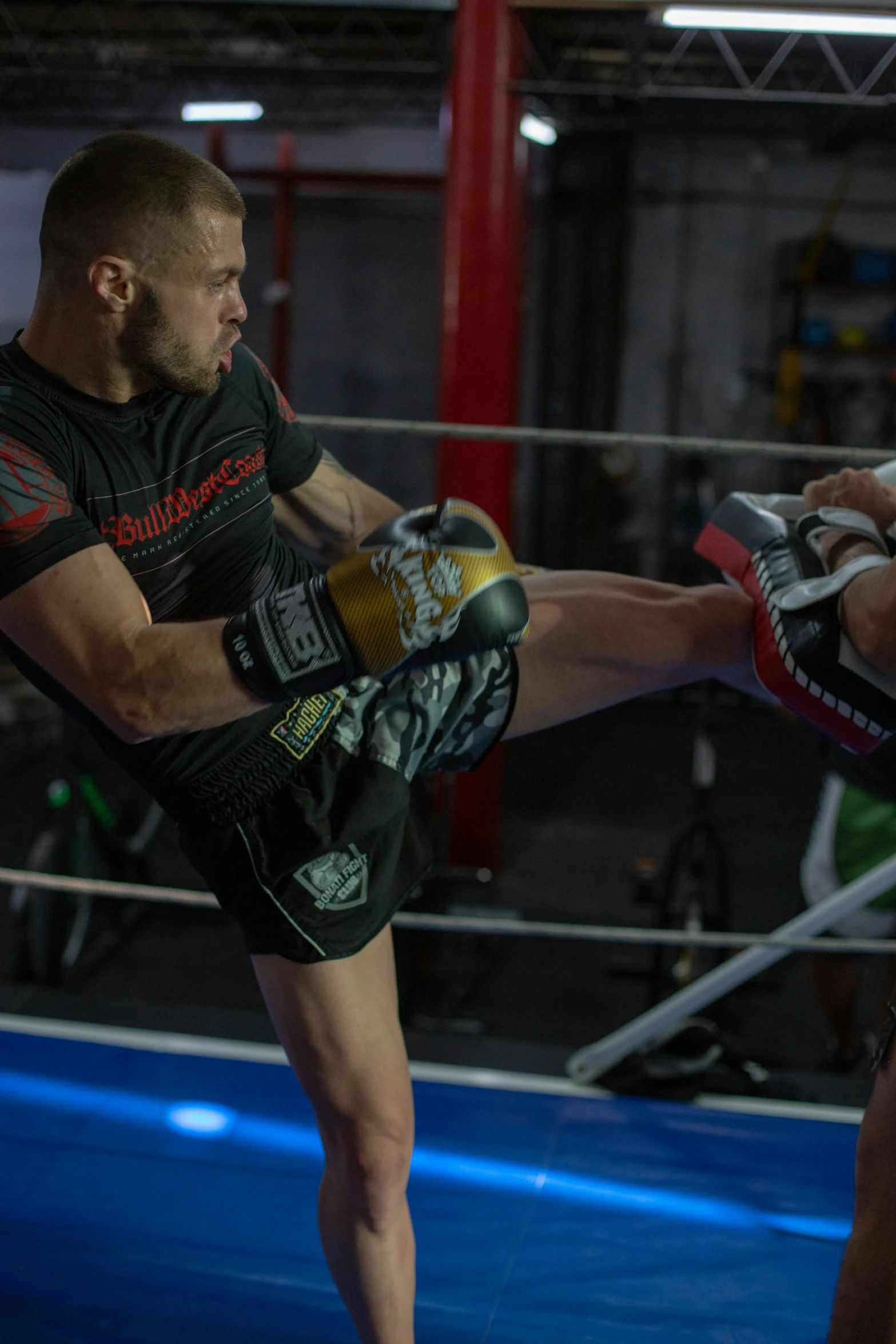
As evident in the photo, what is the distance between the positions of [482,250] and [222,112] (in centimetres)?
318

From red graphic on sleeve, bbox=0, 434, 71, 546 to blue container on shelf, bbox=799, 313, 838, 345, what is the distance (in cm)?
698

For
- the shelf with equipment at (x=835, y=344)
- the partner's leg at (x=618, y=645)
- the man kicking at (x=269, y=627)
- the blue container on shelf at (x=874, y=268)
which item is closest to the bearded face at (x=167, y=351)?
the man kicking at (x=269, y=627)

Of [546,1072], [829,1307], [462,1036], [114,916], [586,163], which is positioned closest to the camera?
[829,1307]

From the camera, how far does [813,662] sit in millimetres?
1116

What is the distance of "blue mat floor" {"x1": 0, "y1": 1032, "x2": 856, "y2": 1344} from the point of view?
1.37m

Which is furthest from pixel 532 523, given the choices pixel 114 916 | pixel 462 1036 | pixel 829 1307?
pixel 829 1307

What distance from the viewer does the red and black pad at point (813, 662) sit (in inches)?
43.9

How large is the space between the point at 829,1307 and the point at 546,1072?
0.60m

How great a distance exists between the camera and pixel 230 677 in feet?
2.90

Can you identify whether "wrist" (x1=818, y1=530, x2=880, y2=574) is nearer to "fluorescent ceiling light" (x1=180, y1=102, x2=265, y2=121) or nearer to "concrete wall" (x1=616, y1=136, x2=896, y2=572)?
"fluorescent ceiling light" (x1=180, y1=102, x2=265, y2=121)

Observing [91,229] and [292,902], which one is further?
[292,902]

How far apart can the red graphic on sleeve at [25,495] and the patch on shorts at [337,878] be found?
400 mm

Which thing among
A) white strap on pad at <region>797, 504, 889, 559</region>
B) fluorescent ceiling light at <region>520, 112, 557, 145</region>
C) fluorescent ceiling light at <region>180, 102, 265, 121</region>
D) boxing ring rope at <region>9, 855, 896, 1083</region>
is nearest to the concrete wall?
fluorescent ceiling light at <region>520, 112, 557, 145</region>

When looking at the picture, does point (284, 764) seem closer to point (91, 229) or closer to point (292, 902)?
point (292, 902)
